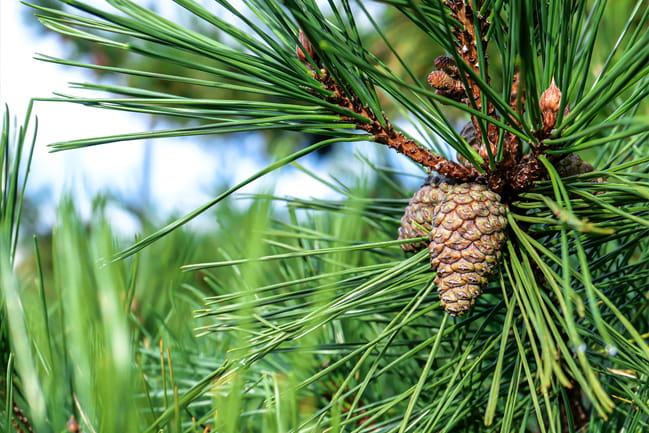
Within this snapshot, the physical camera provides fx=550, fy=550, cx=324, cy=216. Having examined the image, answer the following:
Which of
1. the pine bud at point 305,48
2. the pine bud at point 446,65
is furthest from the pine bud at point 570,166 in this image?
the pine bud at point 305,48

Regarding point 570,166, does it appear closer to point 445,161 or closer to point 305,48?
point 445,161

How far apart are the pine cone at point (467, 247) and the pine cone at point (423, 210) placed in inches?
1.6

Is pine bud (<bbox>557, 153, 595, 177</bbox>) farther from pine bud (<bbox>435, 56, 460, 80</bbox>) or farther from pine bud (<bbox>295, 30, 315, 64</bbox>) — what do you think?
pine bud (<bbox>295, 30, 315, 64</bbox>)

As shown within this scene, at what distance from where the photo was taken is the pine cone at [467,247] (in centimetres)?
38

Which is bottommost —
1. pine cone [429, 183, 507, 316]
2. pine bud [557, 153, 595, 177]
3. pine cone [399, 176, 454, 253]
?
pine cone [429, 183, 507, 316]

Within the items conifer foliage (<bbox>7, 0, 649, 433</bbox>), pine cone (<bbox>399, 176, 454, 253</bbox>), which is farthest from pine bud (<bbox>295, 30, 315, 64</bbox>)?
pine cone (<bbox>399, 176, 454, 253</bbox>)

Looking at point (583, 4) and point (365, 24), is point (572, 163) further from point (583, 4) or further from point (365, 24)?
point (365, 24)

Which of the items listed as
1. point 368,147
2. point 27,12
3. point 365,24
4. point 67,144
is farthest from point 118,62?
point 67,144

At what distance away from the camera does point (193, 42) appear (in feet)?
1.22

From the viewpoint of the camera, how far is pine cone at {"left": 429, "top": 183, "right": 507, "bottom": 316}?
38 cm

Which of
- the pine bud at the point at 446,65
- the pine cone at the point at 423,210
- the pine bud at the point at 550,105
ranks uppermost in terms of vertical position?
the pine bud at the point at 446,65

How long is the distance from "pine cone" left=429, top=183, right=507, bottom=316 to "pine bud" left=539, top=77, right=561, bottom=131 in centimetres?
6

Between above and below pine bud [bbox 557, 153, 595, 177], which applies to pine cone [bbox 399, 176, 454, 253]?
below

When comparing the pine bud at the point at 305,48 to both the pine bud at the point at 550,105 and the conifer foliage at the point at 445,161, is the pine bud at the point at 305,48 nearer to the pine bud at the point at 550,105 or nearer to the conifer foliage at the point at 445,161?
the conifer foliage at the point at 445,161
